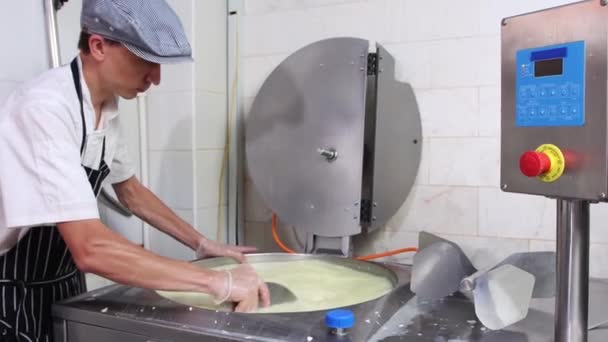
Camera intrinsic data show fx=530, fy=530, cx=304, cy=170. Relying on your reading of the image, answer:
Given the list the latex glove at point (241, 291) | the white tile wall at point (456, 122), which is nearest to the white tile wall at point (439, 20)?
the white tile wall at point (456, 122)

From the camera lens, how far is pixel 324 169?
1.58 metres

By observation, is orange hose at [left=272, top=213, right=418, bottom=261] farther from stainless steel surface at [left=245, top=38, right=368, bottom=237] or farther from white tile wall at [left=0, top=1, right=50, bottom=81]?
white tile wall at [left=0, top=1, right=50, bottom=81]

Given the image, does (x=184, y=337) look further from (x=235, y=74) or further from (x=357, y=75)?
(x=235, y=74)

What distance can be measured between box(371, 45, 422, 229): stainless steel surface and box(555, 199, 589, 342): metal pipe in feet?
2.48

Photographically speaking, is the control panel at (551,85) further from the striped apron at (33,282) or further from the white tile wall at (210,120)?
the white tile wall at (210,120)

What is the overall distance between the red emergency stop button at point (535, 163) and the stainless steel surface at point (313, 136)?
29.9 inches

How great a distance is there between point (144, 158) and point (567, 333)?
56.5 inches

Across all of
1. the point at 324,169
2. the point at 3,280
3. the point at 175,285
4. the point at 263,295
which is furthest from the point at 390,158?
the point at 3,280

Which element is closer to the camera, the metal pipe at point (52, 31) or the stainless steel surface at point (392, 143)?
the metal pipe at point (52, 31)

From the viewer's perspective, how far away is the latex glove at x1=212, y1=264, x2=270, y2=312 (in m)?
1.11

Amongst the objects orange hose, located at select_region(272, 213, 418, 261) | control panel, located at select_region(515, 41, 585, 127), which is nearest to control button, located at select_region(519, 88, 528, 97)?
control panel, located at select_region(515, 41, 585, 127)

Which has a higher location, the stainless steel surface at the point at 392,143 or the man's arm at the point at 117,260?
the stainless steel surface at the point at 392,143

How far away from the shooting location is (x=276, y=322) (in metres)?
0.97

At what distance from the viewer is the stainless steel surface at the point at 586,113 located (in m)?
0.74
